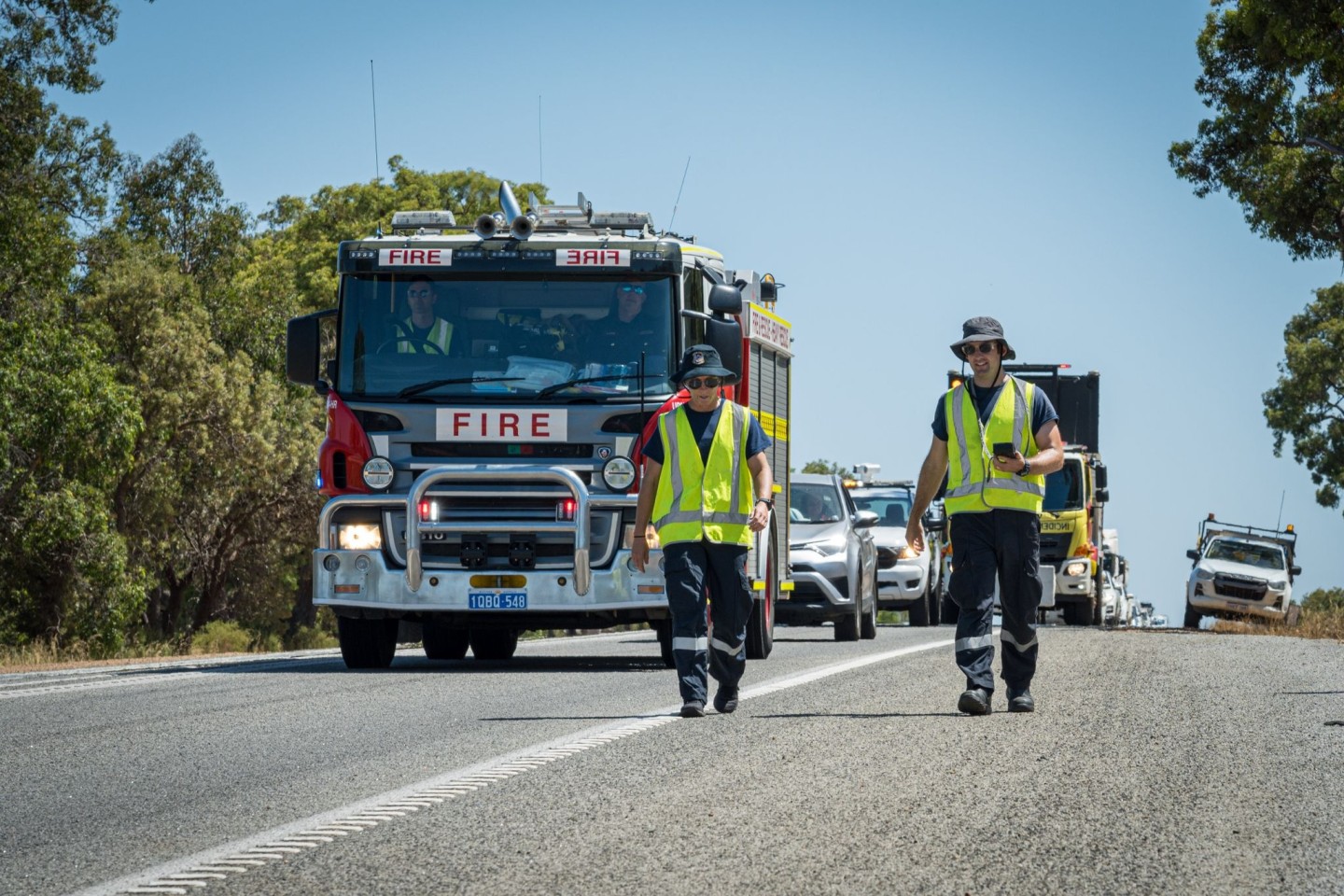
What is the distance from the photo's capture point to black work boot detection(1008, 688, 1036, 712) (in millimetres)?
10242

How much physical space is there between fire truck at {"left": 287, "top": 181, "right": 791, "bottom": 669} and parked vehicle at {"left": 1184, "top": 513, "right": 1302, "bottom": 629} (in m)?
25.4

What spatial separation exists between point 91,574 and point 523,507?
2128cm

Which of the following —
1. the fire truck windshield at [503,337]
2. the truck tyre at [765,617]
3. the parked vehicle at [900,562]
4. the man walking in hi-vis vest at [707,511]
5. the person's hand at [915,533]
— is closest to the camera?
the man walking in hi-vis vest at [707,511]

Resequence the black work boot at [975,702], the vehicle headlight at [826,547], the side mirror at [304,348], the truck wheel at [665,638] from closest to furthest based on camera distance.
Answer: the black work boot at [975,702] < the side mirror at [304,348] < the truck wheel at [665,638] < the vehicle headlight at [826,547]

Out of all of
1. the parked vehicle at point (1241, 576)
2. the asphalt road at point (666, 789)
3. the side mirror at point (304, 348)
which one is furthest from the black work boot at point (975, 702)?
the parked vehicle at point (1241, 576)

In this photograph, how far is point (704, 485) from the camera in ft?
34.0

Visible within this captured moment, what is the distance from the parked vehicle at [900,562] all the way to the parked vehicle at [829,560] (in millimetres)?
6223

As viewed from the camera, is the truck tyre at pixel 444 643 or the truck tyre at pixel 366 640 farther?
the truck tyre at pixel 444 643

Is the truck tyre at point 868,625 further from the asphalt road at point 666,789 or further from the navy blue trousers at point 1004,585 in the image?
the navy blue trousers at point 1004,585

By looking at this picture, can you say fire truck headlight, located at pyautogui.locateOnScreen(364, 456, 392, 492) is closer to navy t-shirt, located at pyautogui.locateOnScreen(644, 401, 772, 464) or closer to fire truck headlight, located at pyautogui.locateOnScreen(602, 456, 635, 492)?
fire truck headlight, located at pyautogui.locateOnScreen(602, 456, 635, 492)

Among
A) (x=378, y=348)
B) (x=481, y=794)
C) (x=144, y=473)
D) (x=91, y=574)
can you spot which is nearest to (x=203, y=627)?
(x=144, y=473)

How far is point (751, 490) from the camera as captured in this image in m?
10.6

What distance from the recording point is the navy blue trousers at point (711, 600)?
10297 millimetres

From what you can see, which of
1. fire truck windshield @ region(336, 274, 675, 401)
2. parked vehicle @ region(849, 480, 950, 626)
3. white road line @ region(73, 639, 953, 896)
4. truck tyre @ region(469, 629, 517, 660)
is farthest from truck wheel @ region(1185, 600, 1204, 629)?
white road line @ region(73, 639, 953, 896)
